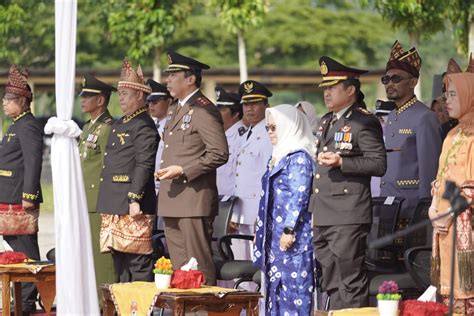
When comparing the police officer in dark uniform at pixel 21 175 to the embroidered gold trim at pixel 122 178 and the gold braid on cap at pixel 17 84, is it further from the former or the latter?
the embroidered gold trim at pixel 122 178

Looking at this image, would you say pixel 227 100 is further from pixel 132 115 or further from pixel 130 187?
pixel 130 187

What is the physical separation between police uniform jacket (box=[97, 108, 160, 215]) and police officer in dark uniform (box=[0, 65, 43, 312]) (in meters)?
0.77

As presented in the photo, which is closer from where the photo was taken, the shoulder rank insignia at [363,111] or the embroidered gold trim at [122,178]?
the shoulder rank insignia at [363,111]

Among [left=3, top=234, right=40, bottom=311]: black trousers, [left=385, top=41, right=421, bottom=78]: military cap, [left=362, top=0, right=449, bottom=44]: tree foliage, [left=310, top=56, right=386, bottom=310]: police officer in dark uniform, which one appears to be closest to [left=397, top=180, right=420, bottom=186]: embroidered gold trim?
[left=385, top=41, right=421, bottom=78]: military cap

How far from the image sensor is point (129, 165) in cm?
1046

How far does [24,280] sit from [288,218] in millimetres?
2229

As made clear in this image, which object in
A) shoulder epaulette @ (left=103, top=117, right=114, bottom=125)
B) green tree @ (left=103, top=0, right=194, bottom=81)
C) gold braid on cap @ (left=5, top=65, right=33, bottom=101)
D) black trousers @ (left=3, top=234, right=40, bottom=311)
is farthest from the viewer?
green tree @ (left=103, top=0, right=194, bottom=81)

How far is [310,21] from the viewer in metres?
51.1

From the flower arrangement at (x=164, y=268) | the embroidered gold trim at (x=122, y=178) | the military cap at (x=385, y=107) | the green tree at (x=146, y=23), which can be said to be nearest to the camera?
the flower arrangement at (x=164, y=268)

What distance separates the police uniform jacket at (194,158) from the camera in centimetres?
975

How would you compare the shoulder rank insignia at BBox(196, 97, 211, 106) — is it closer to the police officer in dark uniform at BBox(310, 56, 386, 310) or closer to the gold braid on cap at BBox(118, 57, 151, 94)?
the gold braid on cap at BBox(118, 57, 151, 94)

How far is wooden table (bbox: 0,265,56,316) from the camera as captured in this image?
9906 mm

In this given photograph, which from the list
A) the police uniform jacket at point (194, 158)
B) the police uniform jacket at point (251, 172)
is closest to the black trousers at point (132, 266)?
the police uniform jacket at point (194, 158)

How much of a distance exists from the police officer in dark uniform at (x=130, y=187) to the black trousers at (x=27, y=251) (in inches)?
40.3
